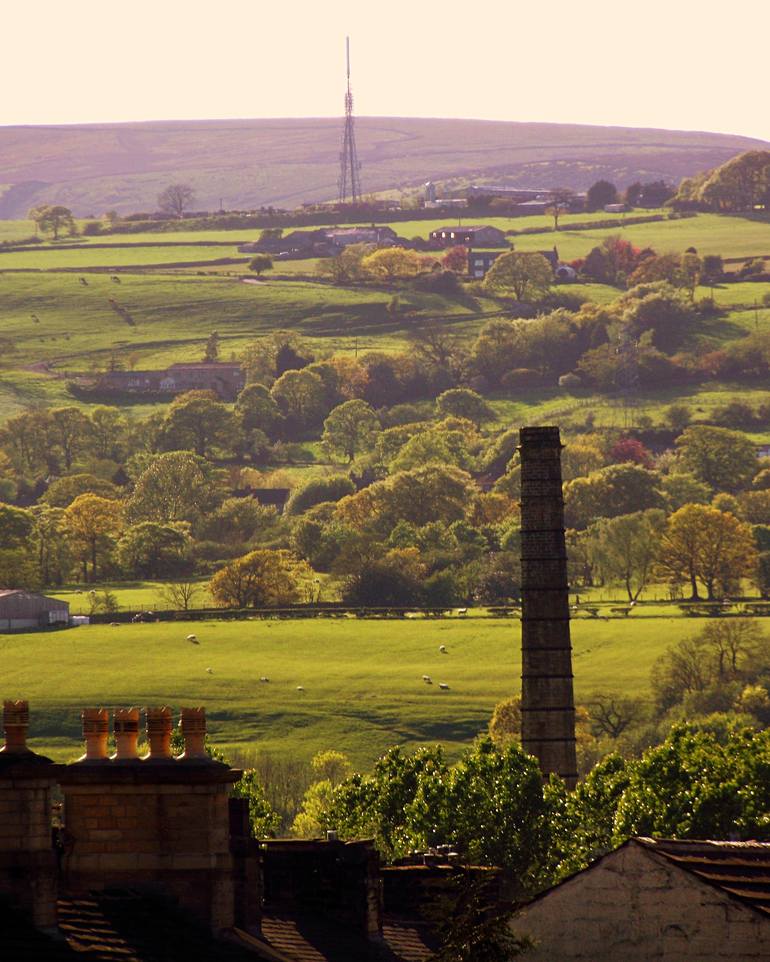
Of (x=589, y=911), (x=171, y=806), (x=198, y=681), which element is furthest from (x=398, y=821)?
(x=198, y=681)

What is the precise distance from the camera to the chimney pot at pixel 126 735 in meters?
23.1

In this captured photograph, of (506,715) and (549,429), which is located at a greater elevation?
(549,429)

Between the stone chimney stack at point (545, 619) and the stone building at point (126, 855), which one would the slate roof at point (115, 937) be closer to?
the stone building at point (126, 855)

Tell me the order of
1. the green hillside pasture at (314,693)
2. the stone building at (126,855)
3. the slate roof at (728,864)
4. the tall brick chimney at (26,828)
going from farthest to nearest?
the green hillside pasture at (314,693) < the slate roof at (728,864) < the stone building at (126,855) < the tall brick chimney at (26,828)

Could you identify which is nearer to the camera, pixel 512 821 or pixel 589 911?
pixel 589 911

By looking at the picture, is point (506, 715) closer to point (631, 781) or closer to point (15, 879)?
point (631, 781)

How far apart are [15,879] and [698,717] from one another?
160m

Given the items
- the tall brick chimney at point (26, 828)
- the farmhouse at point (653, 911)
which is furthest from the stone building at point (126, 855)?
the farmhouse at point (653, 911)

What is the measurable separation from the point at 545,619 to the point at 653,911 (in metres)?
80.3

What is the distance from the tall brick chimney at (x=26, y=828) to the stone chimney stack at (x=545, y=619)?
278ft

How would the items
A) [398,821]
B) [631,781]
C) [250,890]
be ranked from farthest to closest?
[398,821] < [631,781] < [250,890]

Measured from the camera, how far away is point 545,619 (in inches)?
4353

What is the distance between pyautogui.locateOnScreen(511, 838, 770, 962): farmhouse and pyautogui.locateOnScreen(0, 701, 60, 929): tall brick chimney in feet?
29.7

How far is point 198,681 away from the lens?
630ft
